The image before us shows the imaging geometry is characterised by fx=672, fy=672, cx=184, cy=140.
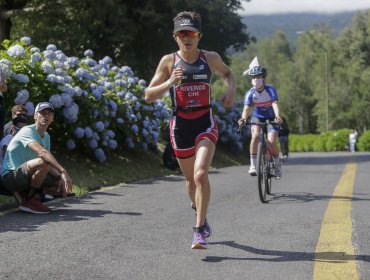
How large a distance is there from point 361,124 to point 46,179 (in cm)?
7635

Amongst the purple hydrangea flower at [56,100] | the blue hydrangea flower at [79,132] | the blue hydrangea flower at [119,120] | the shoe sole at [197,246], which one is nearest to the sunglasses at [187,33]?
the shoe sole at [197,246]

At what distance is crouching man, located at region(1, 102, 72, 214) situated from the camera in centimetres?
743

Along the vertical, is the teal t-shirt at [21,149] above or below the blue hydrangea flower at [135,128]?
above

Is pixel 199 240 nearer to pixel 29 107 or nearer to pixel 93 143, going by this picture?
pixel 29 107

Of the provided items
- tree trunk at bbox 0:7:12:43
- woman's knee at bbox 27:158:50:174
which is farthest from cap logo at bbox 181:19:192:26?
tree trunk at bbox 0:7:12:43

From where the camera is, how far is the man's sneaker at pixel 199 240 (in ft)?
18.0

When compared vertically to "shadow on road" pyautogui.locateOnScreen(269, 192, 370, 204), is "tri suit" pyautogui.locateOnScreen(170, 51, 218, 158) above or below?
above

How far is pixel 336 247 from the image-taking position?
5566 mm

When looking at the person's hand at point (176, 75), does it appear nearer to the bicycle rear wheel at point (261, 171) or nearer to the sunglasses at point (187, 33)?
the sunglasses at point (187, 33)

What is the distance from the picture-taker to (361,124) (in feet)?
264

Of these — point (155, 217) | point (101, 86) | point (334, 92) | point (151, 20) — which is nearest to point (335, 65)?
point (334, 92)

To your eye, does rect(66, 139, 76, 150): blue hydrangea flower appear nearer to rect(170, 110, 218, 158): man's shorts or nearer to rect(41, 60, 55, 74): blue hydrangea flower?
rect(41, 60, 55, 74): blue hydrangea flower

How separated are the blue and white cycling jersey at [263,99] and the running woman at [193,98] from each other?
4.03 m

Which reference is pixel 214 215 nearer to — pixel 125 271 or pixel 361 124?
pixel 125 271
